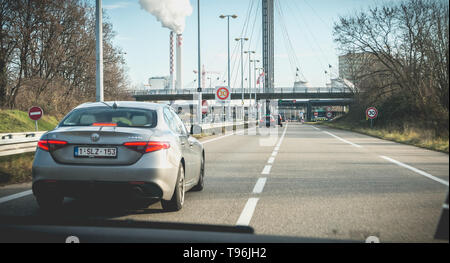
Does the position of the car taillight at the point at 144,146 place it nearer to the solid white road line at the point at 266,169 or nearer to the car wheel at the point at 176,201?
the car wheel at the point at 176,201

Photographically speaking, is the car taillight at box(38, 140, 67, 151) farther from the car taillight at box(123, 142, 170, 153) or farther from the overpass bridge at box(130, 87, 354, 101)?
the overpass bridge at box(130, 87, 354, 101)

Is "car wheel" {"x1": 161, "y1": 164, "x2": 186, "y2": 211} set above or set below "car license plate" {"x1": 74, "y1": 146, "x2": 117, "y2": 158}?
below

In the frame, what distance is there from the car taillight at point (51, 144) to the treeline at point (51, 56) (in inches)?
1121

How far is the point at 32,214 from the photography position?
6281 millimetres

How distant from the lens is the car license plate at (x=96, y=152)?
19.4ft

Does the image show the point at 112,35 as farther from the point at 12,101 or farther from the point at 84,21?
the point at 12,101

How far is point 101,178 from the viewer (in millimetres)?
5820

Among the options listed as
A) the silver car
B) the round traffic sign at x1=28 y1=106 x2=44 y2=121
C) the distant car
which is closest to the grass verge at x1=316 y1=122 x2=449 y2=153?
the silver car

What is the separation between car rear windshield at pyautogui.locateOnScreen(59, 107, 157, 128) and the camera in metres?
6.47

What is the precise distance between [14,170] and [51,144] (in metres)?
5.68

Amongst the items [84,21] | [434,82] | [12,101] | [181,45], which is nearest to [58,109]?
[12,101]

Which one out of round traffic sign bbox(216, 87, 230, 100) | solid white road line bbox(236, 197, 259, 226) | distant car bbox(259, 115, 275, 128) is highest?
round traffic sign bbox(216, 87, 230, 100)

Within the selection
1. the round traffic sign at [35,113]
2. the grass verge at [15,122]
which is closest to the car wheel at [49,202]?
the round traffic sign at [35,113]

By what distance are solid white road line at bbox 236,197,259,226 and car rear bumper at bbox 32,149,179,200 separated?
99cm
